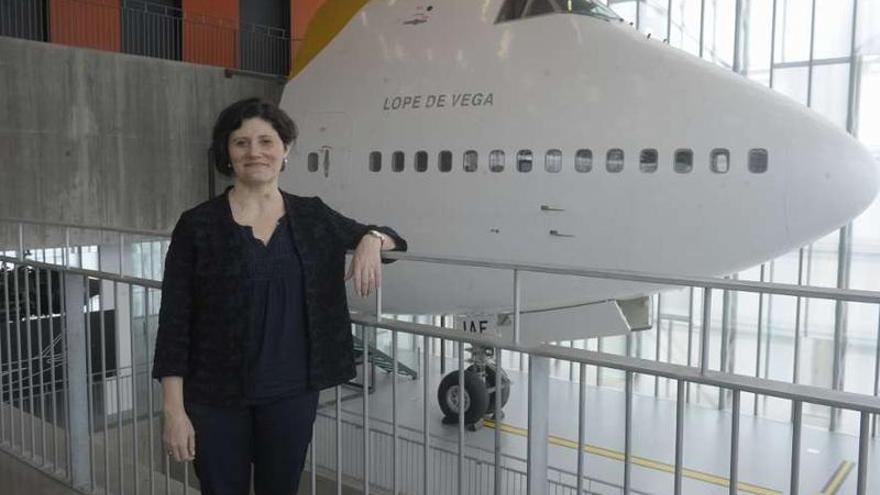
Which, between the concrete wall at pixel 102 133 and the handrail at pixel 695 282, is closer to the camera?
the handrail at pixel 695 282

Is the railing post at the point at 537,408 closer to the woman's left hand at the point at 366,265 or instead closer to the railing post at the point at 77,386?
the woman's left hand at the point at 366,265

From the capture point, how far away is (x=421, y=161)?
7.93 metres

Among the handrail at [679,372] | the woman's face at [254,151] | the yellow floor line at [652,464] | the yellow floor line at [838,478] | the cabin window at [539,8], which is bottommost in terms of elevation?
the yellow floor line at [838,478]

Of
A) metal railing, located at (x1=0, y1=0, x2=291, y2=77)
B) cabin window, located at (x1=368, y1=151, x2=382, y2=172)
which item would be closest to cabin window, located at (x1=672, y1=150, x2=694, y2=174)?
cabin window, located at (x1=368, y1=151, x2=382, y2=172)

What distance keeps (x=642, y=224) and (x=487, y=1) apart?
112 inches

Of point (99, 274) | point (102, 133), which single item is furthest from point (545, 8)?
point (102, 133)

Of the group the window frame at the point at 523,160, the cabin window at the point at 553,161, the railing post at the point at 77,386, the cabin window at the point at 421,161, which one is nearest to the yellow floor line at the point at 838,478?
the cabin window at the point at 553,161

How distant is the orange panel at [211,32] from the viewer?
15961mm

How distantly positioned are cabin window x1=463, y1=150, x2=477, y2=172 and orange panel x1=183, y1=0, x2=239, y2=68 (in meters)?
10.3

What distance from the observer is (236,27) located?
1667 cm

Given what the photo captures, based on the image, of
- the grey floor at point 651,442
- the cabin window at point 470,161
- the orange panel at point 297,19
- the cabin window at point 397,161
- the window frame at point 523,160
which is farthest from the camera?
the orange panel at point 297,19

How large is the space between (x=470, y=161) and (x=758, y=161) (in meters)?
2.66

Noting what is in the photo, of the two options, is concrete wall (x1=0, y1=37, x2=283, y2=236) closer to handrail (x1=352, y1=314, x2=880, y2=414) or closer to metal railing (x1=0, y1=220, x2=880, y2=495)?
metal railing (x1=0, y1=220, x2=880, y2=495)

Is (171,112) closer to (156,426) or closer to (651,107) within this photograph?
(156,426)
